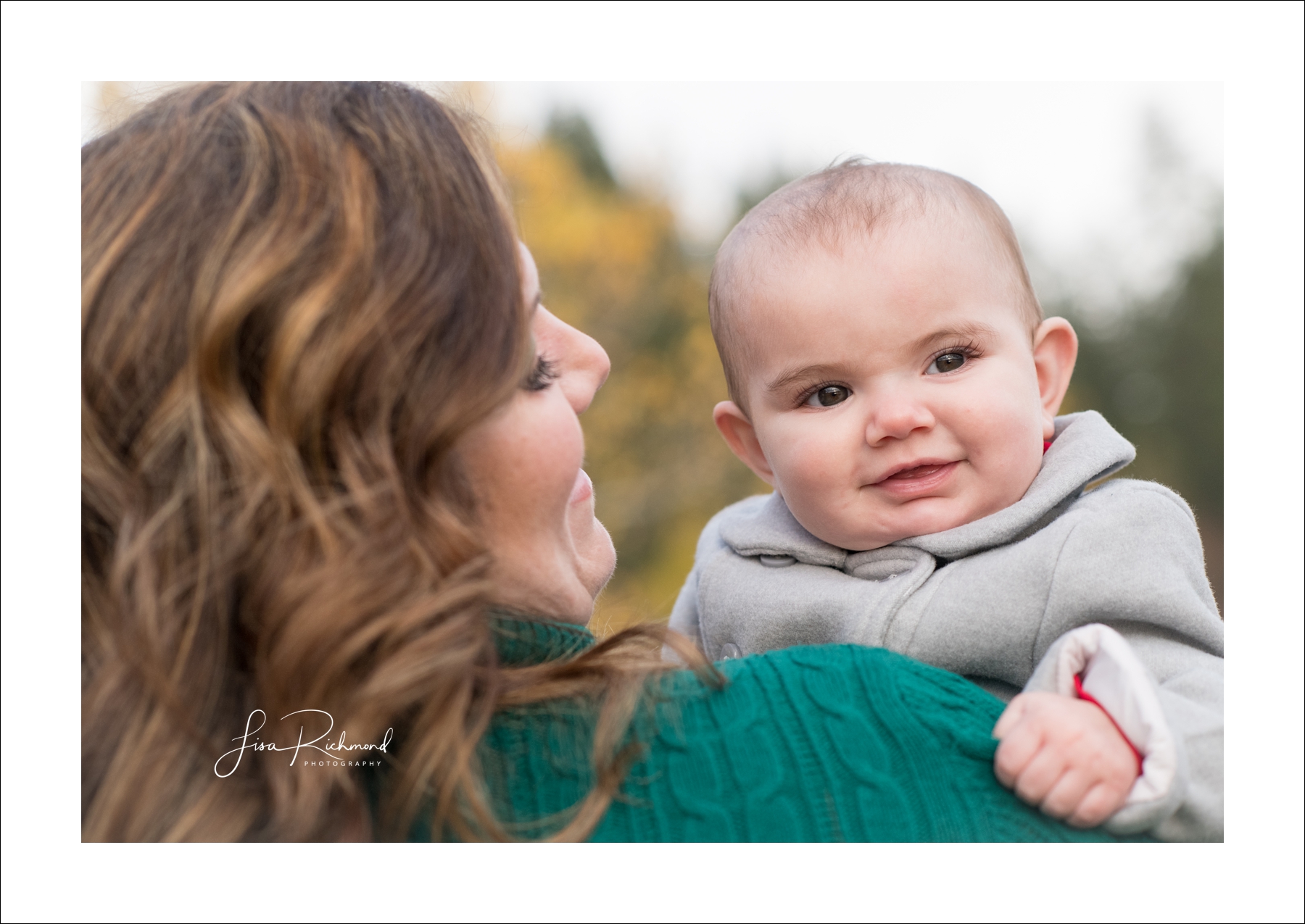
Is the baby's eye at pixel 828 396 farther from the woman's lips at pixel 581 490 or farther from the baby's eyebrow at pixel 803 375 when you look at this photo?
the woman's lips at pixel 581 490

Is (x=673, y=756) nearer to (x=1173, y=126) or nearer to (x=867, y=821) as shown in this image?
(x=867, y=821)

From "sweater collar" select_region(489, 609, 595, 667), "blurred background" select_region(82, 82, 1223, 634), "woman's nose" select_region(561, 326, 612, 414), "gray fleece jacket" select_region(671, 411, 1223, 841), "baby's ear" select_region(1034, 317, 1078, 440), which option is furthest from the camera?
"blurred background" select_region(82, 82, 1223, 634)

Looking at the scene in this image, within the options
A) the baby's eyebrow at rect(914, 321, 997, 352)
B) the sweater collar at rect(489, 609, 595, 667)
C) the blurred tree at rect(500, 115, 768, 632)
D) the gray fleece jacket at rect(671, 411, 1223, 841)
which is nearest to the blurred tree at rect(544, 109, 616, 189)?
the blurred tree at rect(500, 115, 768, 632)

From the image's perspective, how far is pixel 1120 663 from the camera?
1303 millimetres

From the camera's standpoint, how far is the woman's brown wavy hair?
123cm

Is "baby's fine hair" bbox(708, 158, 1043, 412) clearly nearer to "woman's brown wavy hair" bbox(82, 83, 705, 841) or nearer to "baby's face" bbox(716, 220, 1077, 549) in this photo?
"baby's face" bbox(716, 220, 1077, 549)

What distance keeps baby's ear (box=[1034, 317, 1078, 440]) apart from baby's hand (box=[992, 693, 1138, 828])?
29.0 inches

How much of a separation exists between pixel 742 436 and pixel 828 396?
0.31m

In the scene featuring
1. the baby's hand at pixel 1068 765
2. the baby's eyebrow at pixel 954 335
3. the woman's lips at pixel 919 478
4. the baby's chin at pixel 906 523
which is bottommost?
the baby's hand at pixel 1068 765

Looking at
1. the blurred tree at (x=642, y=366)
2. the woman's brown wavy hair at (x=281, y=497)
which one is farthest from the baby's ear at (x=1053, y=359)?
the blurred tree at (x=642, y=366)

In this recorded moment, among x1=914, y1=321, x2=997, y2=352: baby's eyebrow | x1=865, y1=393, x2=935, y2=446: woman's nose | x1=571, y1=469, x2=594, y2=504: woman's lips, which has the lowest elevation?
x1=571, y1=469, x2=594, y2=504: woman's lips

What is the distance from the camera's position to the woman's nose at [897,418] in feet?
5.57

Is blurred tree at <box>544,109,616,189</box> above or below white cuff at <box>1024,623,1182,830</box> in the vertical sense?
above

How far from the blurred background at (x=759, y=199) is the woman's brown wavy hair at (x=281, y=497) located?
0.34 metres
